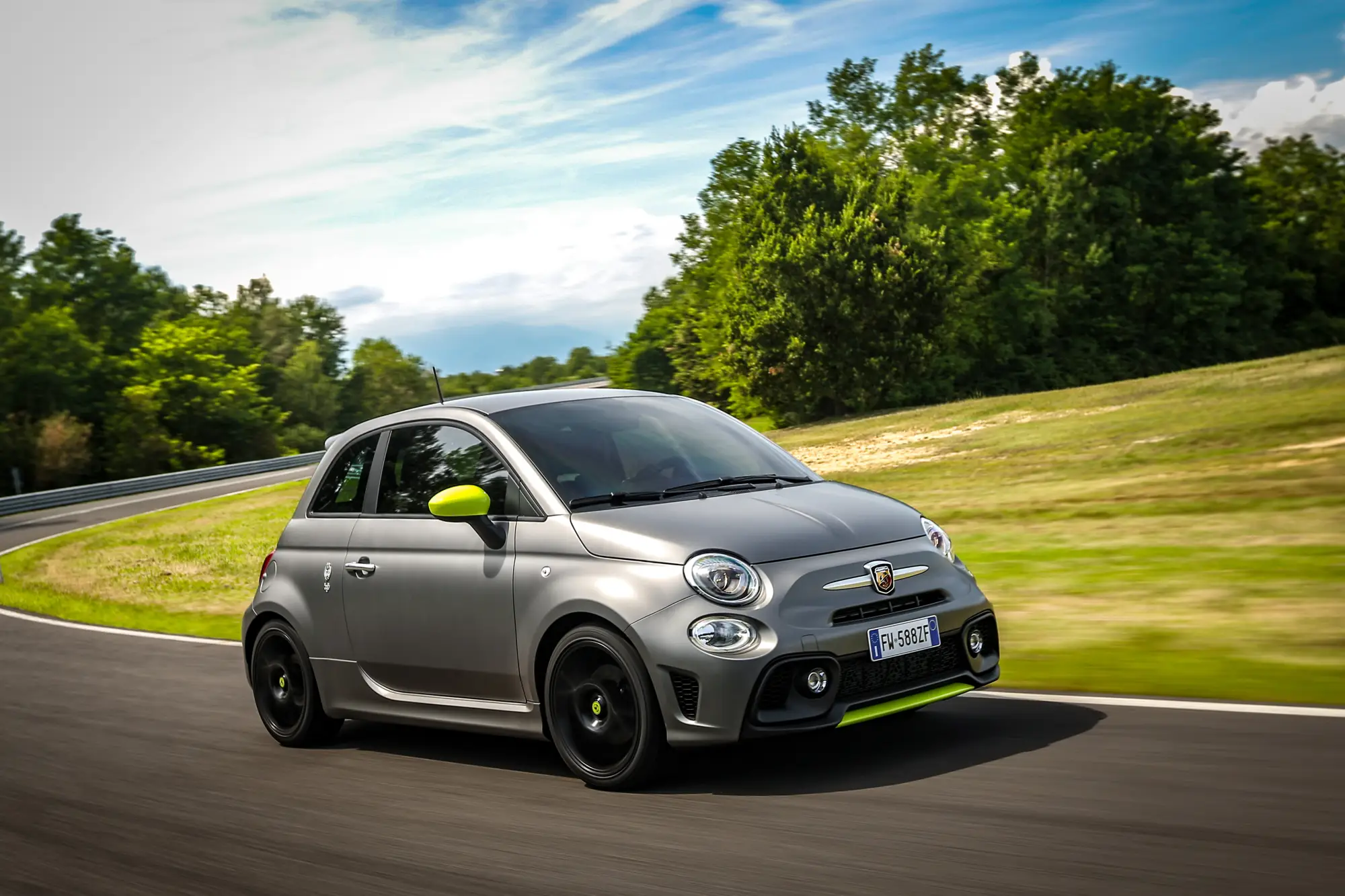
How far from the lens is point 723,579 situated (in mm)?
5410

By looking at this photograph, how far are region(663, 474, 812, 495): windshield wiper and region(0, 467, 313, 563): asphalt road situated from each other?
29.2 meters

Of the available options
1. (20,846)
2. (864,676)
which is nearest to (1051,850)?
(864,676)

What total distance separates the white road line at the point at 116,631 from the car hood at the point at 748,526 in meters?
7.49

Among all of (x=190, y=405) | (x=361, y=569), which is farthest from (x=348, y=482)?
(x=190, y=405)

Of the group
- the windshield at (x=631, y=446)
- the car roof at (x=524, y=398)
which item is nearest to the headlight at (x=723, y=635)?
the windshield at (x=631, y=446)

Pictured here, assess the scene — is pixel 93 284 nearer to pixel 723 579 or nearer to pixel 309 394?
pixel 309 394

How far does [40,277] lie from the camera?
288 feet

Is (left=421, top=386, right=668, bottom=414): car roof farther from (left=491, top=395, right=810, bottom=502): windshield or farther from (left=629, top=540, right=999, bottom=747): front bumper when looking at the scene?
(left=629, top=540, right=999, bottom=747): front bumper

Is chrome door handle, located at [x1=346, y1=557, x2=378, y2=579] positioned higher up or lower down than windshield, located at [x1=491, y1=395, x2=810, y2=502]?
lower down

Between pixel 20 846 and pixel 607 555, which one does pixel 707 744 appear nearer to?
pixel 607 555

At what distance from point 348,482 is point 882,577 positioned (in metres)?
3.27

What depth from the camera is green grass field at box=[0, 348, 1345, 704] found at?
8.04m

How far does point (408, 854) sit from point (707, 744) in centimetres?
120

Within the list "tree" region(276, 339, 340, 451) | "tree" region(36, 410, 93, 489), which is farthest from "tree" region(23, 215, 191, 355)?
"tree" region(36, 410, 93, 489)
